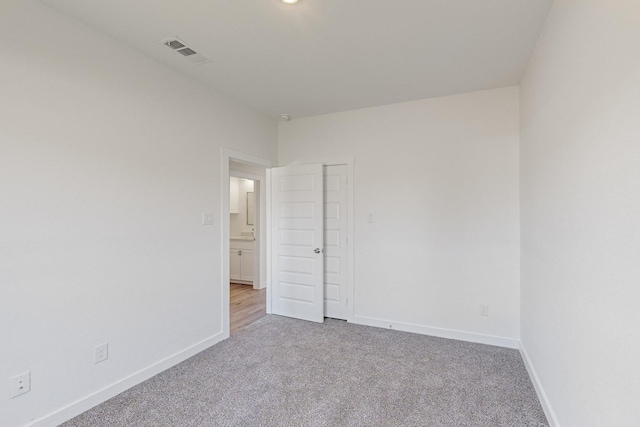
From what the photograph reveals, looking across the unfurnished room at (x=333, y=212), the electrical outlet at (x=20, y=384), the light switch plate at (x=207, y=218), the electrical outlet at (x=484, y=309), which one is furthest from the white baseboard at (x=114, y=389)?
the electrical outlet at (x=484, y=309)

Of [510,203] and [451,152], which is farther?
[451,152]

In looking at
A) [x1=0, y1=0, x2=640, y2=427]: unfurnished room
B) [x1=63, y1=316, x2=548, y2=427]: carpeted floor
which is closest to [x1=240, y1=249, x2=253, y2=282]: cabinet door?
[x1=0, y1=0, x2=640, y2=427]: unfurnished room

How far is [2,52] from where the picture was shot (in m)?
1.77

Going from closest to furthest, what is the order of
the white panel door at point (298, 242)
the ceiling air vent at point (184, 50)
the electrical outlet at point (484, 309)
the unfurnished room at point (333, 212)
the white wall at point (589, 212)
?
the white wall at point (589, 212) → the unfurnished room at point (333, 212) → the ceiling air vent at point (184, 50) → the electrical outlet at point (484, 309) → the white panel door at point (298, 242)

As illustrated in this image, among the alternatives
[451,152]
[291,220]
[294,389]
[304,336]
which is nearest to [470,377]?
[294,389]

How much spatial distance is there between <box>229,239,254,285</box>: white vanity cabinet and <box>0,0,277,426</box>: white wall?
272 cm

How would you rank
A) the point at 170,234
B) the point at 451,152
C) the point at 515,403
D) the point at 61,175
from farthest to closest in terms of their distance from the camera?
the point at 451,152 < the point at 170,234 < the point at 515,403 < the point at 61,175

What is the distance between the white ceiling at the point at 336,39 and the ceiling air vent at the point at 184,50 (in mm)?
54

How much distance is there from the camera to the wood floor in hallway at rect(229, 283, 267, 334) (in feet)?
12.9

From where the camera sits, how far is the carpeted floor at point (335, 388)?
81.1 inches

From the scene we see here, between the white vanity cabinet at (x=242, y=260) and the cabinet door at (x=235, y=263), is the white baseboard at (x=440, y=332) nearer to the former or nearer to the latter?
the white vanity cabinet at (x=242, y=260)

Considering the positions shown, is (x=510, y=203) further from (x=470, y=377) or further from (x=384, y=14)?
(x=384, y=14)

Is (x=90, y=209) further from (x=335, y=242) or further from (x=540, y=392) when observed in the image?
(x=540, y=392)

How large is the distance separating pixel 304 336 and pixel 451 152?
2580mm
